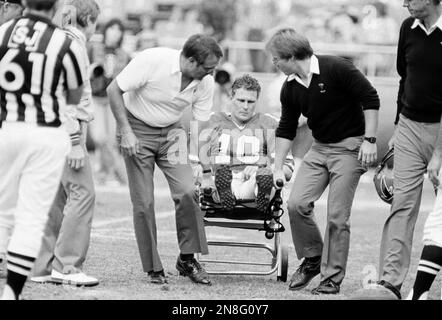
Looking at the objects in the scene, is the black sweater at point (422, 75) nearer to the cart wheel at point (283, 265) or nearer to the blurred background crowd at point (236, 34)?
the cart wheel at point (283, 265)

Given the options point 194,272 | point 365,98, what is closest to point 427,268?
point 365,98

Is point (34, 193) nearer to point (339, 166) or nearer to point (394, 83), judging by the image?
point (339, 166)

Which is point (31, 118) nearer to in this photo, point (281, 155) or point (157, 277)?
point (157, 277)

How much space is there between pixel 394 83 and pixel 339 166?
11035 mm

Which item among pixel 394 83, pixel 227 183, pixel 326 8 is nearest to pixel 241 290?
pixel 227 183

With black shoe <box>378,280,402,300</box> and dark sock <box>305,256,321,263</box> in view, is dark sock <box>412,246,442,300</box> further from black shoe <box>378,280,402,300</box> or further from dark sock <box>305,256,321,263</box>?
dark sock <box>305,256,321,263</box>

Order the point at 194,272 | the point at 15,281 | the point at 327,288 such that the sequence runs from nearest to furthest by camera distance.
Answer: the point at 15,281 → the point at 327,288 → the point at 194,272

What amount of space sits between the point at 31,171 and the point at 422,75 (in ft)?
9.80

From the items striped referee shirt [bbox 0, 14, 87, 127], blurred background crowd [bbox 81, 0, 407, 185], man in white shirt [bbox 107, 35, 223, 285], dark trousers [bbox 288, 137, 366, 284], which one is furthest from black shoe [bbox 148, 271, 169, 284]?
blurred background crowd [bbox 81, 0, 407, 185]

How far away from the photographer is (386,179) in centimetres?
859

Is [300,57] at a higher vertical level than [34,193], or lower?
higher

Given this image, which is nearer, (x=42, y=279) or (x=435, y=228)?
(x=435, y=228)

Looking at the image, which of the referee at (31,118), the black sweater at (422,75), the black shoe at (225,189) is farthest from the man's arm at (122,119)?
the black sweater at (422,75)

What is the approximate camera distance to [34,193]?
6.83 meters
